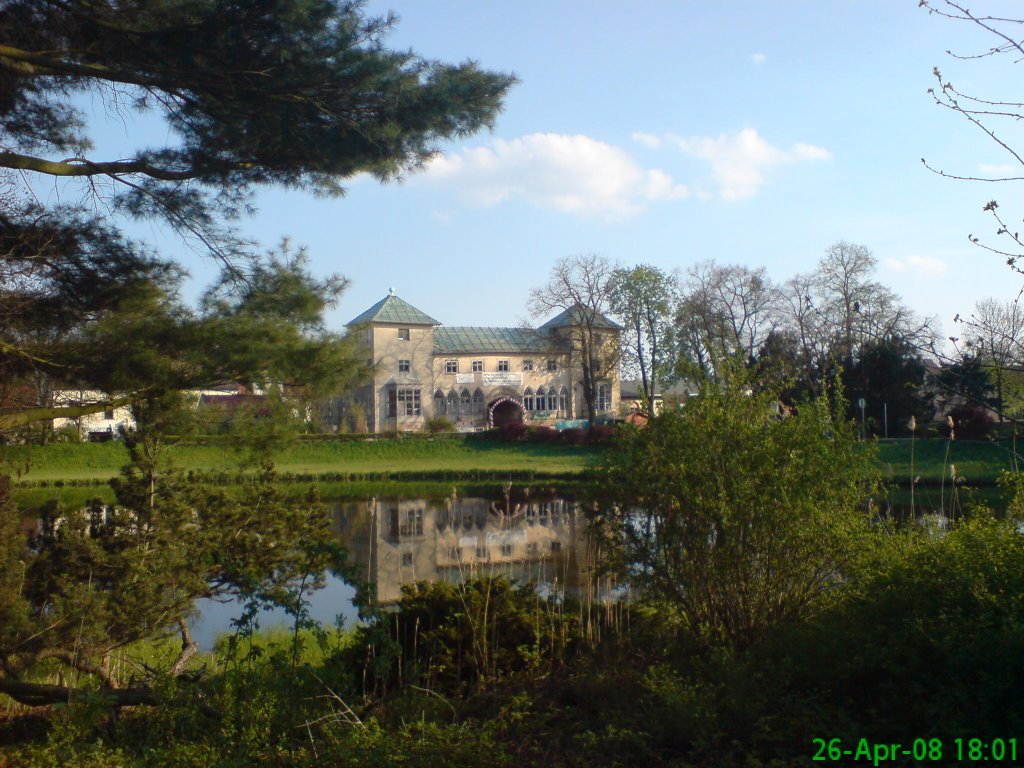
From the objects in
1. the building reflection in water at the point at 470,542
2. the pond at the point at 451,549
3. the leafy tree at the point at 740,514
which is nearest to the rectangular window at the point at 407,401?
the pond at the point at 451,549

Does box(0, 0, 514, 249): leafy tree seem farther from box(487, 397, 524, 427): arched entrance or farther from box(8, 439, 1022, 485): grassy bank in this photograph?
box(487, 397, 524, 427): arched entrance

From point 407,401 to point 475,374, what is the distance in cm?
511

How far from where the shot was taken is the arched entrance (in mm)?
56722

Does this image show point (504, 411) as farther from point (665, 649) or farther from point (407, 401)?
point (665, 649)

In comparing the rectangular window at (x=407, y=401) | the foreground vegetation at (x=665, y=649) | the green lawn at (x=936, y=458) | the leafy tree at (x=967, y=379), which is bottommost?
the green lawn at (x=936, y=458)

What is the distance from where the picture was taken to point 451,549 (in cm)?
1598

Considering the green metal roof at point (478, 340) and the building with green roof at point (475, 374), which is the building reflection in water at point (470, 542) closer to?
the building with green roof at point (475, 374)

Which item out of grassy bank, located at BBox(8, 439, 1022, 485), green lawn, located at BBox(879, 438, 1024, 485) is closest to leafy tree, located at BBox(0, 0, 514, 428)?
grassy bank, located at BBox(8, 439, 1022, 485)

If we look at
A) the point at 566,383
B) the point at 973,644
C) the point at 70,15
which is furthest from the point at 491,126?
the point at 566,383

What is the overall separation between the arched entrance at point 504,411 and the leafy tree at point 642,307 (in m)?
12.9

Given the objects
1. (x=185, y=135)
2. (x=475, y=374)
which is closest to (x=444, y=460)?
(x=475, y=374)

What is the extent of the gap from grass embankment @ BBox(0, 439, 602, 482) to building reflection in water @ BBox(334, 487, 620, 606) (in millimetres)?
6454

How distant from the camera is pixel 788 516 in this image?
5469mm

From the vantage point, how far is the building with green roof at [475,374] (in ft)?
166
